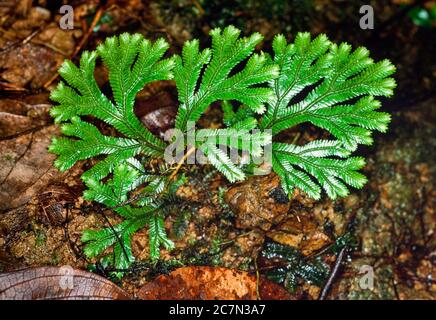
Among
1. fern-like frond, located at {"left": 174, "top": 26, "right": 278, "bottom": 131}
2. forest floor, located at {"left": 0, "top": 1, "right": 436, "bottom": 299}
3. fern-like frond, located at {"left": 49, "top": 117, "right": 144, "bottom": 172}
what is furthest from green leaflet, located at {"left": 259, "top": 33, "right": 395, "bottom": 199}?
fern-like frond, located at {"left": 49, "top": 117, "right": 144, "bottom": 172}

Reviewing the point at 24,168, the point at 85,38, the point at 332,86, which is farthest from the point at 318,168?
the point at 85,38

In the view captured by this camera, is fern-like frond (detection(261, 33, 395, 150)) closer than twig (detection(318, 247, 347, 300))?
Yes

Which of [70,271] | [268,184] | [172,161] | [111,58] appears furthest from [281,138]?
[70,271]

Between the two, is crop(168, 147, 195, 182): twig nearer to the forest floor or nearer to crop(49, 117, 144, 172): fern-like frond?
the forest floor

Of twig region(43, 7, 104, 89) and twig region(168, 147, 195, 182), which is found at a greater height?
twig region(43, 7, 104, 89)

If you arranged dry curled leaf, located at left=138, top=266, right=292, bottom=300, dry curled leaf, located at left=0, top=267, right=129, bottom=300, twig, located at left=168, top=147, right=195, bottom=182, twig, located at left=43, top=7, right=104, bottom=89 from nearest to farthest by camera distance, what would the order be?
dry curled leaf, located at left=0, top=267, right=129, bottom=300 < dry curled leaf, located at left=138, top=266, right=292, bottom=300 < twig, located at left=168, top=147, right=195, bottom=182 < twig, located at left=43, top=7, right=104, bottom=89

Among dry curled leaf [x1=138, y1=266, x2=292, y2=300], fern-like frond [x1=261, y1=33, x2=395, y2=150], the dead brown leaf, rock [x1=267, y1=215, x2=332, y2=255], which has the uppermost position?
fern-like frond [x1=261, y1=33, x2=395, y2=150]
